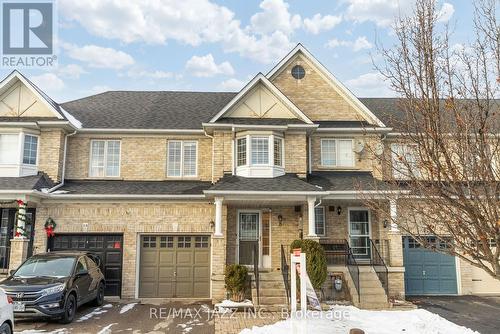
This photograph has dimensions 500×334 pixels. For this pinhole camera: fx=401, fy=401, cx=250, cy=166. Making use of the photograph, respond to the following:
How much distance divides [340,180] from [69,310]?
10146 mm

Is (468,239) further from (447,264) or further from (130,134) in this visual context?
(130,134)

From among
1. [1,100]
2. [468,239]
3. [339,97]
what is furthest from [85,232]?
[468,239]

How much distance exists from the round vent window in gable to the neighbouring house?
8.19 feet

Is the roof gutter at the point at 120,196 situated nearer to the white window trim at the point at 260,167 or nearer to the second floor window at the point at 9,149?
the white window trim at the point at 260,167

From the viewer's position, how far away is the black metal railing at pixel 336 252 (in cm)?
1438

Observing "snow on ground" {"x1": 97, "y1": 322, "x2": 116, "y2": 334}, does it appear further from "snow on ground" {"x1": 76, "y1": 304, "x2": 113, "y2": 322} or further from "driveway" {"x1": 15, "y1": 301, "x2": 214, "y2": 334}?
"snow on ground" {"x1": 76, "y1": 304, "x2": 113, "y2": 322}

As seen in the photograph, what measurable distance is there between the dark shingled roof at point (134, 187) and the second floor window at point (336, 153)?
489 centimetres

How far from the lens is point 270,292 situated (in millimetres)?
12922

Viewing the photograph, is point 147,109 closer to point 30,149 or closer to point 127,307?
point 30,149

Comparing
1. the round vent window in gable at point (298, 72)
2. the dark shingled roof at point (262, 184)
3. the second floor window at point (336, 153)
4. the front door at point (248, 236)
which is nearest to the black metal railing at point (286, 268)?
the front door at point (248, 236)

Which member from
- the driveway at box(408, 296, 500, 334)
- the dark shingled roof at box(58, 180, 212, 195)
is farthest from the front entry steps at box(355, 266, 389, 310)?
the dark shingled roof at box(58, 180, 212, 195)

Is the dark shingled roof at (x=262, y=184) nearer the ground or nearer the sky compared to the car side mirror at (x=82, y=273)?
nearer the sky

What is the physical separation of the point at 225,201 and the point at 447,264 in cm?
895

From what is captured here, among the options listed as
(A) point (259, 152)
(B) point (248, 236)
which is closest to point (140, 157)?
(A) point (259, 152)
